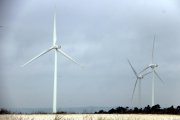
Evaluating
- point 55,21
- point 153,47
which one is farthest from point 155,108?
point 55,21

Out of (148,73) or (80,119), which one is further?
(148,73)

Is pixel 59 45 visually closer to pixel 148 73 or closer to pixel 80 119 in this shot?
pixel 80 119

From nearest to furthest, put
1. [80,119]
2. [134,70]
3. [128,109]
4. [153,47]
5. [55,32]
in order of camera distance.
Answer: [80,119] → [128,109] → [55,32] → [153,47] → [134,70]

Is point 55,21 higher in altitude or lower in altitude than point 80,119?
higher

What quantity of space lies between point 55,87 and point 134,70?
39.2 m

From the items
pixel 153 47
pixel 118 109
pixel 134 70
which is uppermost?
pixel 153 47

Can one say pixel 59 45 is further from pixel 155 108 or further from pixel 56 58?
pixel 155 108

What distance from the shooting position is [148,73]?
102438 mm

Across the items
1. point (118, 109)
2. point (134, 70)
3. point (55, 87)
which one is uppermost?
point (134, 70)

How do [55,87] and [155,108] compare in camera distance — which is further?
[155,108]

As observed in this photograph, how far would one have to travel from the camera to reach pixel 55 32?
7031 cm

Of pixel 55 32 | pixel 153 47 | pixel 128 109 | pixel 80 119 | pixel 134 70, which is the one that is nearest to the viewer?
pixel 80 119

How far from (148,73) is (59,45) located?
4621 centimetres

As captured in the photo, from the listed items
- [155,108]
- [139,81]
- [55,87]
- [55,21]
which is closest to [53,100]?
[55,87]
